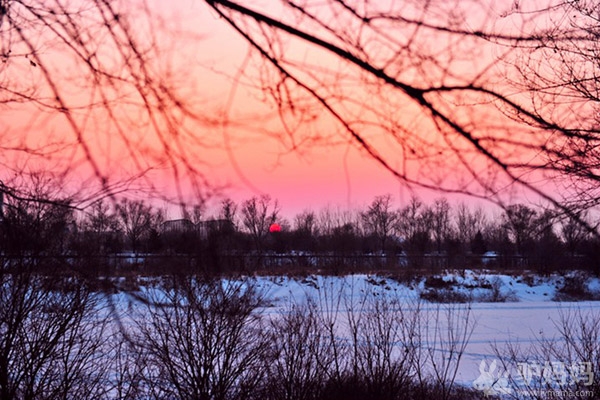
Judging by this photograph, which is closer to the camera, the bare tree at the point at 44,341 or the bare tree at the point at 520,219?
the bare tree at the point at 520,219

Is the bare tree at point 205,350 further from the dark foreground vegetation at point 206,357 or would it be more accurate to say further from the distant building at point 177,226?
the distant building at point 177,226

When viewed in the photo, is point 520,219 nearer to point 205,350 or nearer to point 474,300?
point 205,350

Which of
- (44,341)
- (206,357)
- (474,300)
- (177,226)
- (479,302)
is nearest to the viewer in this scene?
(177,226)

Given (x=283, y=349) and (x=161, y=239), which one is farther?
(x=283, y=349)

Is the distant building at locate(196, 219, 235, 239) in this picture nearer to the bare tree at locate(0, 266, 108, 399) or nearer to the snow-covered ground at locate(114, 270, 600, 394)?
the bare tree at locate(0, 266, 108, 399)

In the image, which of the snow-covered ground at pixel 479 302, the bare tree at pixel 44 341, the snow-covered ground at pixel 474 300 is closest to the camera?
the bare tree at pixel 44 341

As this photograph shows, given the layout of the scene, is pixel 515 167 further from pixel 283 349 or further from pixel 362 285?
pixel 362 285

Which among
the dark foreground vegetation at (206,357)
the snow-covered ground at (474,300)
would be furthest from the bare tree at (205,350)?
the snow-covered ground at (474,300)

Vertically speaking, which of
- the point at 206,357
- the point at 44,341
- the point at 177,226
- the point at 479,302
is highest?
the point at 177,226

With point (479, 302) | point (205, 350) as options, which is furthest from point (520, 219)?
point (479, 302)

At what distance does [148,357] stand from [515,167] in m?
7.11

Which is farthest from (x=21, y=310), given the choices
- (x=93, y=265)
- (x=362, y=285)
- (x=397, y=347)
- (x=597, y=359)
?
(x=362, y=285)

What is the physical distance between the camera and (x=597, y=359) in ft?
25.8

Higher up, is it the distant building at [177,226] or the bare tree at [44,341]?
the distant building at [177,226]
